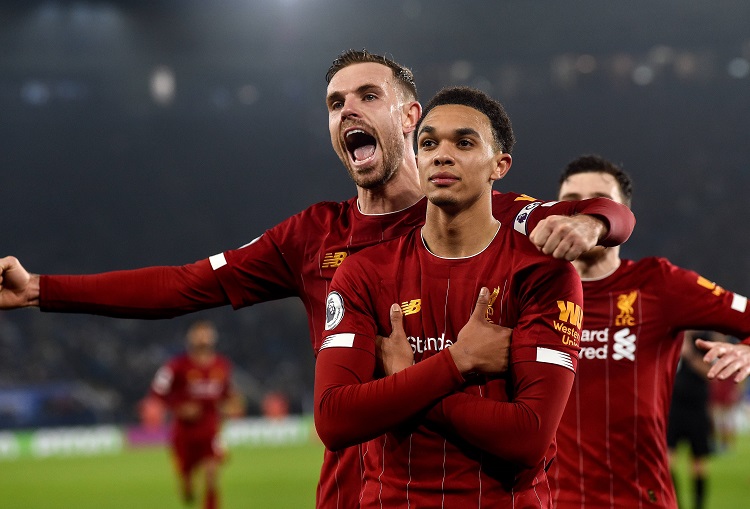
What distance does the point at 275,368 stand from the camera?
23.0m

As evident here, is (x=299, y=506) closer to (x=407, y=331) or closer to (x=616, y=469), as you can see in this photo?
(x=616, y=469)

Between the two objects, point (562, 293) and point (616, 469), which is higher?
point (562, 293)

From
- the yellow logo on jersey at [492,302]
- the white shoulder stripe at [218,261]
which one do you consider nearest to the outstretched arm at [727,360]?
the yellow logo on jersey at [492,302]

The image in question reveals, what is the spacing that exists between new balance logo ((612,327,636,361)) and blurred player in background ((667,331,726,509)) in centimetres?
532

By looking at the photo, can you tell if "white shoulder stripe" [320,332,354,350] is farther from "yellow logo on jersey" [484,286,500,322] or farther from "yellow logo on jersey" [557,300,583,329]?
"yellow logo on jersey" [557,300,583,329]

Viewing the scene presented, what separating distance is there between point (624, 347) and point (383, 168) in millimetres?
1203

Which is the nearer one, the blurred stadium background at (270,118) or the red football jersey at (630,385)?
the red football jersey at (630,385)

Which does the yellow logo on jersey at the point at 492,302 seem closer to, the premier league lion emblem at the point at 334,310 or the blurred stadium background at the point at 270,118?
the premier league lion emblem at the point at 334,310

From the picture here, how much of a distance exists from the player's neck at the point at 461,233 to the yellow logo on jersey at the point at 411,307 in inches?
6.3

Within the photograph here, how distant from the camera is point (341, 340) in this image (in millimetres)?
2293

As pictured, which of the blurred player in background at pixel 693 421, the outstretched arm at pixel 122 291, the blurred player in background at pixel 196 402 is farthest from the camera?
the blurred player in background at pixel 196 402

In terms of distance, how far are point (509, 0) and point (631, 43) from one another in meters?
3.52

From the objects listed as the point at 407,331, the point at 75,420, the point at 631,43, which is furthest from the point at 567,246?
the point at 631,43

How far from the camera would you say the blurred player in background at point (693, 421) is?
8586 mm
